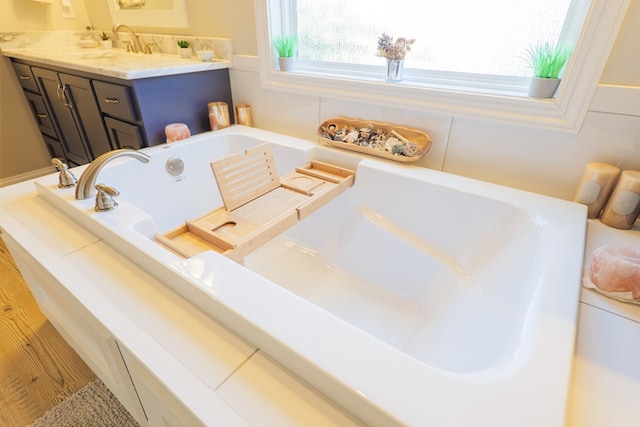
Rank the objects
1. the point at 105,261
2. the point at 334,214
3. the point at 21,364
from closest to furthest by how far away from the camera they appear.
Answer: the point at 105,261, the point at 21,364, the point at 334,214

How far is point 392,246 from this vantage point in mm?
1270

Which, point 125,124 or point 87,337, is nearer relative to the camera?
point 87,337

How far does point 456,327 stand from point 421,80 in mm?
950

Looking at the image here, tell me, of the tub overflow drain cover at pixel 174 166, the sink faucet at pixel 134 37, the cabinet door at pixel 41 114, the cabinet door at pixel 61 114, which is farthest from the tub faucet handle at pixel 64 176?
the cabinet door at pixel 41 114

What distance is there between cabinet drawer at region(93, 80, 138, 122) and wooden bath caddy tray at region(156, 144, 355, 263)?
0.74m

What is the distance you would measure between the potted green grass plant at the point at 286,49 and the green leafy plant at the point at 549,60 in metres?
1.00

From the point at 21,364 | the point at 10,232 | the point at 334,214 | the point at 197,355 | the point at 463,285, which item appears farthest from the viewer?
the point at 334,214

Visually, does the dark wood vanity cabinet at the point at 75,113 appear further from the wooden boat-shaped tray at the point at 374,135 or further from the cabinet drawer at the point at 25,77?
the wooden boat-shaped tray at the point at 374,135

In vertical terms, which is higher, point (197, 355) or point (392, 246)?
point (197, 355)

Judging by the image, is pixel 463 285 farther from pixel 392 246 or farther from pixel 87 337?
pixel 87 337

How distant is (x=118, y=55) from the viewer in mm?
2068

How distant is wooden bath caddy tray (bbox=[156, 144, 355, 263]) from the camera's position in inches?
36.4

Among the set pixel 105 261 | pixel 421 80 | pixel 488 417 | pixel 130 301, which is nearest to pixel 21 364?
pixel 105 261

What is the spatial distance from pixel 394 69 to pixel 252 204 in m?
0.78
